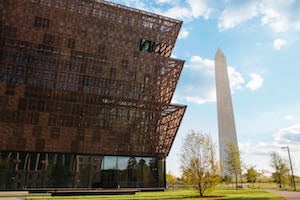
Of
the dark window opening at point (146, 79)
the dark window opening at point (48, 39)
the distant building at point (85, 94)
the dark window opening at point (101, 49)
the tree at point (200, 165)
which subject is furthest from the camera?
the dark window opening at point (146, 79)

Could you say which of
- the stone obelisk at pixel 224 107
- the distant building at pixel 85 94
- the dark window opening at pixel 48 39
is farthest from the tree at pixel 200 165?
the stone obelisk at pixel 224 107

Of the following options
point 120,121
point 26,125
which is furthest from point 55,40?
point 120,121

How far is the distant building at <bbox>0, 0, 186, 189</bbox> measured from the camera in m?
38.8

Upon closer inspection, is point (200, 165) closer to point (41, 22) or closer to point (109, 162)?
point (109, 162)

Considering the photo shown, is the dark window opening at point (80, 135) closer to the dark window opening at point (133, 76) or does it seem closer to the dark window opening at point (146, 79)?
the dark window opening at point (133, 76)

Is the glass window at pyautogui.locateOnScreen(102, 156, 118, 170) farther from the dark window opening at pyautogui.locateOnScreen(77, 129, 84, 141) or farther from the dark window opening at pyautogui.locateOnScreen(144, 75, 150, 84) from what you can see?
the dark window opening at pyautogui.locateOnScreen(144, 75, 150, 84)

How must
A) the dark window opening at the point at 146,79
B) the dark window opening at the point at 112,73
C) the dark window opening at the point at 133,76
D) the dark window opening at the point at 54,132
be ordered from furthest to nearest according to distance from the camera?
the dark window opening at the point at 146,79
the dark window opening at the point at 133,76
the dark window opening at the point at 112,73
the dark window opening at the point at 54,132

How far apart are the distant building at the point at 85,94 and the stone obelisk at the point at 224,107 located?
2716 centimetres

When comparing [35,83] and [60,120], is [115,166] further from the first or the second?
A: [35,83]

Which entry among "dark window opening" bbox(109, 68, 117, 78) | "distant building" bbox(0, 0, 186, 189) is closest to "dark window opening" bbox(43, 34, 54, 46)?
"distant building" bbox(0, 0, 186, 189)

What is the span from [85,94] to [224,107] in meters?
44.0

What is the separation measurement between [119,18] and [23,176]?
33.2m

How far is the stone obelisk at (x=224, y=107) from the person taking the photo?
6869 centimetres

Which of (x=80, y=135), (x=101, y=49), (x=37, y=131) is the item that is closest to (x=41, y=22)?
(x=101, y=49)
